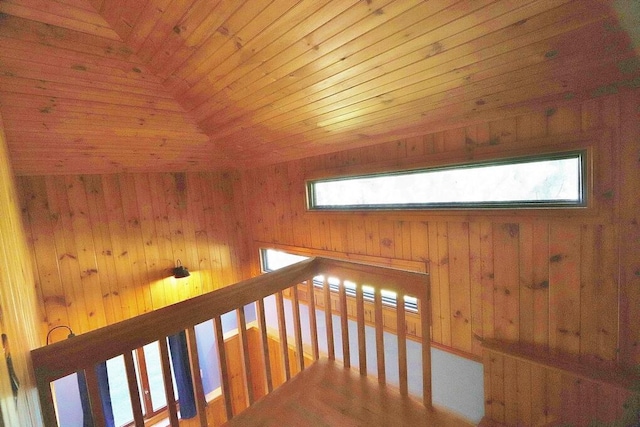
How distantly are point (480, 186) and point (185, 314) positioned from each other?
7.05 ft

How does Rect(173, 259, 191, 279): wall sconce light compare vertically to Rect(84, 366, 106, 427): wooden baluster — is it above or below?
below

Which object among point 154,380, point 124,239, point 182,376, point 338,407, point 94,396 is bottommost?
point 154,380

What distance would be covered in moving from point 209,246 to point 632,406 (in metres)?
4.27

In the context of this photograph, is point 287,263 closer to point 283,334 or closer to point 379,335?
point 283,334

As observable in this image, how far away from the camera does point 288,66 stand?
1893 mm

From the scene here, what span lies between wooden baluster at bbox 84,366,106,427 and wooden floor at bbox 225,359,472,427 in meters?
0.57

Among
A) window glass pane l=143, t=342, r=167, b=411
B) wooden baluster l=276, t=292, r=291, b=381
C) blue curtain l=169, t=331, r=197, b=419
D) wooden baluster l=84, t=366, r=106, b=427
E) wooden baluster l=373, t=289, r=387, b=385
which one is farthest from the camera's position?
window glass pane l=143, t=342, r=167, b=411

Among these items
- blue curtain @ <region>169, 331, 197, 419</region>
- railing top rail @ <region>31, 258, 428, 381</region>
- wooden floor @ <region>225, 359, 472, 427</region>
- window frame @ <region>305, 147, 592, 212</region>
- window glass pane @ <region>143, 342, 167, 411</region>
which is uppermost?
window frame @ <region>305, 147, 592, 212</region>

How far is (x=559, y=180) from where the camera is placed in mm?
1832

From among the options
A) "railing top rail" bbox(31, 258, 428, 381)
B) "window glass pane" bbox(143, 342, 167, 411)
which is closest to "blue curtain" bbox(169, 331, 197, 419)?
"window glass pane" bbox(143, 342, 167, 411)

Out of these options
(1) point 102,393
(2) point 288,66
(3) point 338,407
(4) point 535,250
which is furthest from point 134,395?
(1) point 102,393

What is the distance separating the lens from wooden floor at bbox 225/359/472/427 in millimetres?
1396

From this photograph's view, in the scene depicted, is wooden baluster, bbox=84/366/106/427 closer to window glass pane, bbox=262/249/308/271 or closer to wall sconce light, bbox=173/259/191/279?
wall sconce light, bbox=173/259/191/279

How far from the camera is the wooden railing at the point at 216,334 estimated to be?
1.01 metres
